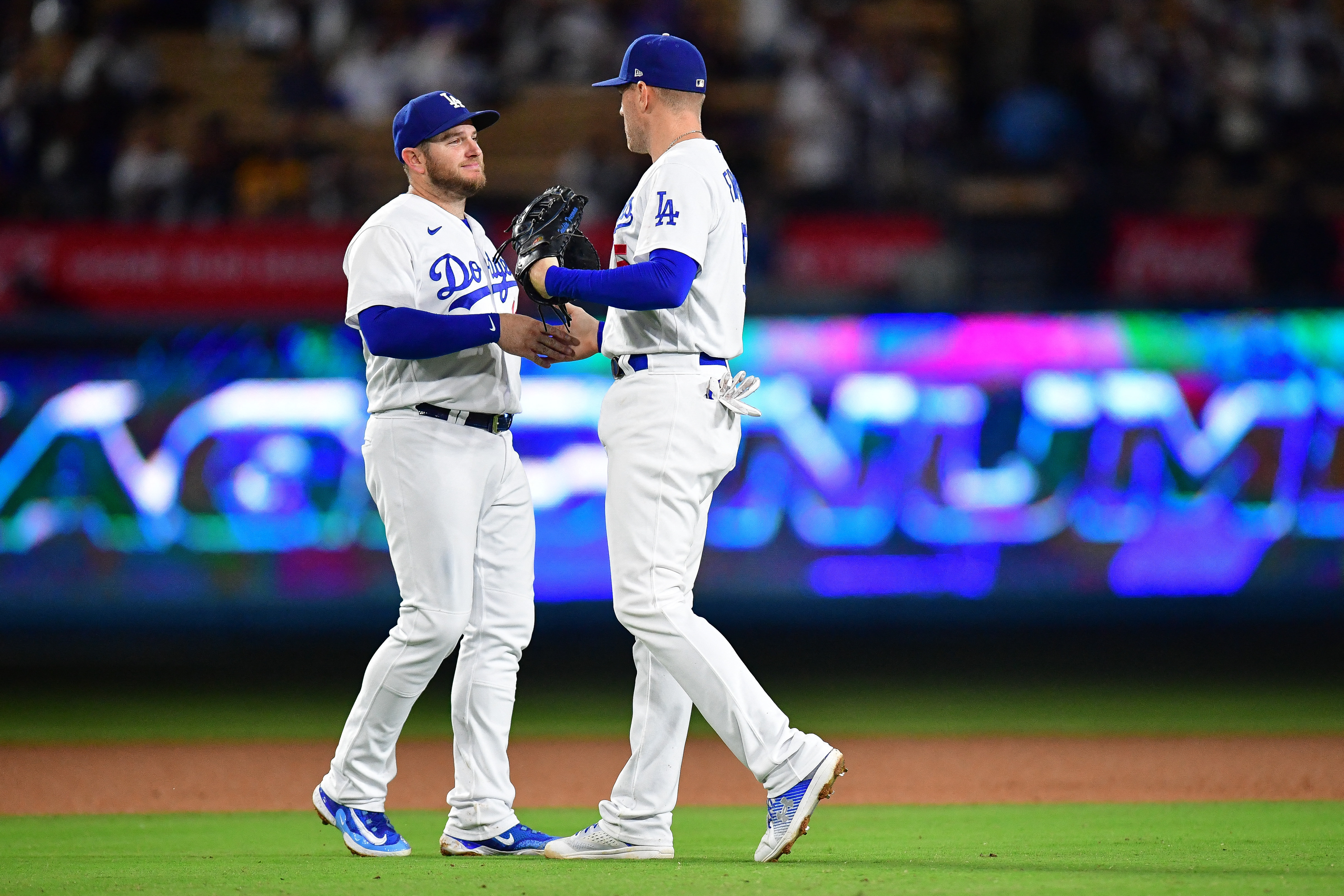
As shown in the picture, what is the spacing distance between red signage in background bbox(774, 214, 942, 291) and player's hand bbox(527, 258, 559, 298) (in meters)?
5.72

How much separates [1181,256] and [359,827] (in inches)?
285

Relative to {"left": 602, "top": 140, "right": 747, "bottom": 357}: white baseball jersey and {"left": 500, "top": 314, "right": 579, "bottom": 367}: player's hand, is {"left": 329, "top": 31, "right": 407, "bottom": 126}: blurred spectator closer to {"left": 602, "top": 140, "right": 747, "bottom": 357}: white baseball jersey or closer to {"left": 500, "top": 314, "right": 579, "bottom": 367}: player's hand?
{"left": 500, "top": 314, "right": 579, "bottom": 367}: player's hand

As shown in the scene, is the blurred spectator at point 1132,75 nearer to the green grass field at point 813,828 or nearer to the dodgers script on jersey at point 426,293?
the green grass field at point 813,828

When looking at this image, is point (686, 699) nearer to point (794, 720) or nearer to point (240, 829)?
point (240, 829)

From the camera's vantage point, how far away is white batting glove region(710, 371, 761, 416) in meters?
3.96

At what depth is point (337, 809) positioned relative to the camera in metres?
4.14

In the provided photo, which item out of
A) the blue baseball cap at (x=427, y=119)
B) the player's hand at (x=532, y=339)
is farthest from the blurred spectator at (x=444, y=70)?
the player's hand at (x=532, y=339)

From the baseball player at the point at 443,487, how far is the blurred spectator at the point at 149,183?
638 cm

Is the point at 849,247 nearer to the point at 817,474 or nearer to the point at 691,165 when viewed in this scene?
the point at 817,474

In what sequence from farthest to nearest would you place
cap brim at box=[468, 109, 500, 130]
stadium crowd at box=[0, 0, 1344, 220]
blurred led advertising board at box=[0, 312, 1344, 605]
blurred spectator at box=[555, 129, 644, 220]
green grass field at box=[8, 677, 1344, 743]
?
stadium crowd at box=[0, 0, 1344, 220] → blurred spectator at box=[555, 129, 644, 220] → blurred led advertising board at box=[0, 312, 1344, 605] → green grass field at box=[8, 677, 1344, 743] → cap brim at box=[468, 109, 500, 130]

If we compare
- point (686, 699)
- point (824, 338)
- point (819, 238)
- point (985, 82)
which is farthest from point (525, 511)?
point (985, 82)

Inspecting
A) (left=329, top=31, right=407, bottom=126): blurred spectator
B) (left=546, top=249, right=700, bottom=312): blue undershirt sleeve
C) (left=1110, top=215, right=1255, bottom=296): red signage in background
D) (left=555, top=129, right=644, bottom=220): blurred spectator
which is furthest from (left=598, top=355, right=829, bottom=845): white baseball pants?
(left=329, top=31, right=407, bottom=126): blurred spectator

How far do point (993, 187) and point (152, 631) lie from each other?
20.0 feet

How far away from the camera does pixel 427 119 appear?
14.0ft
